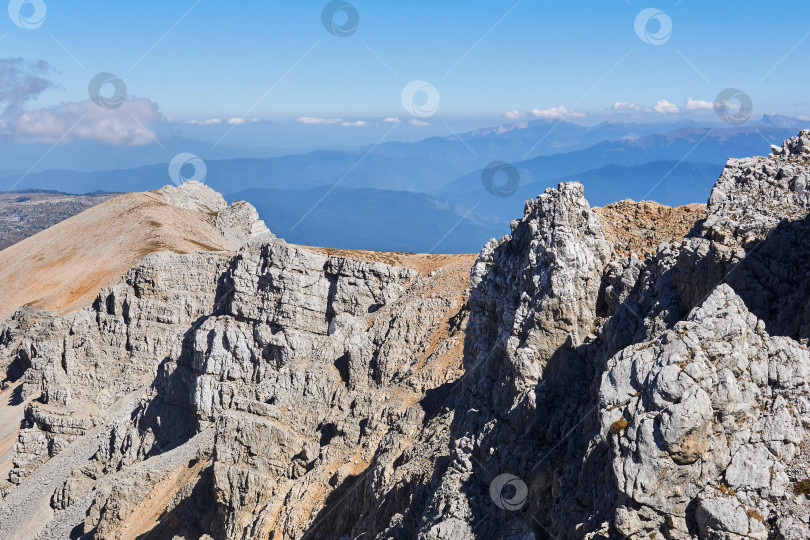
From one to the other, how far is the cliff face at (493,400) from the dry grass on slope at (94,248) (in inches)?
1311

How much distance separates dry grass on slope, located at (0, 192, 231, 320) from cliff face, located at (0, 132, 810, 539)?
109 ft

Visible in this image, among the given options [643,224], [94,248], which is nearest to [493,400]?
[643,224]

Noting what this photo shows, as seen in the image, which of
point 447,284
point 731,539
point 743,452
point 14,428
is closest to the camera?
point 731,539

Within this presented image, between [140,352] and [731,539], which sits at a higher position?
[140,352]

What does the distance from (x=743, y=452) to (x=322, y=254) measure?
60554 mm

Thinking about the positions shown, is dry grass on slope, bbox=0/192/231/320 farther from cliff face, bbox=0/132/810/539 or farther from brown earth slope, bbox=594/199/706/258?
brown earth slope, bbox=594/199/706/258

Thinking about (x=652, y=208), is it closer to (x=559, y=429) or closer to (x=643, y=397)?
(x=559, y=429)

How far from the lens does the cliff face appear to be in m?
16.6

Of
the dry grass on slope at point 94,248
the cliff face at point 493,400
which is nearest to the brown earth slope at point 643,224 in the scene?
the cliff face at point 493,400

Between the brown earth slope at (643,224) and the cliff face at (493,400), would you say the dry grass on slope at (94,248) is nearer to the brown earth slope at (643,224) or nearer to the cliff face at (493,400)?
the cliff face at (493,400)

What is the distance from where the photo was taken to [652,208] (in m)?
32.6

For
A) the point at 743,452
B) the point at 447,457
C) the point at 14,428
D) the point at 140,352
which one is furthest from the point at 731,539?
the point at 14,428

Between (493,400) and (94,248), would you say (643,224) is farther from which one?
(94,248)

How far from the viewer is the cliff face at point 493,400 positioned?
54.5 ft
